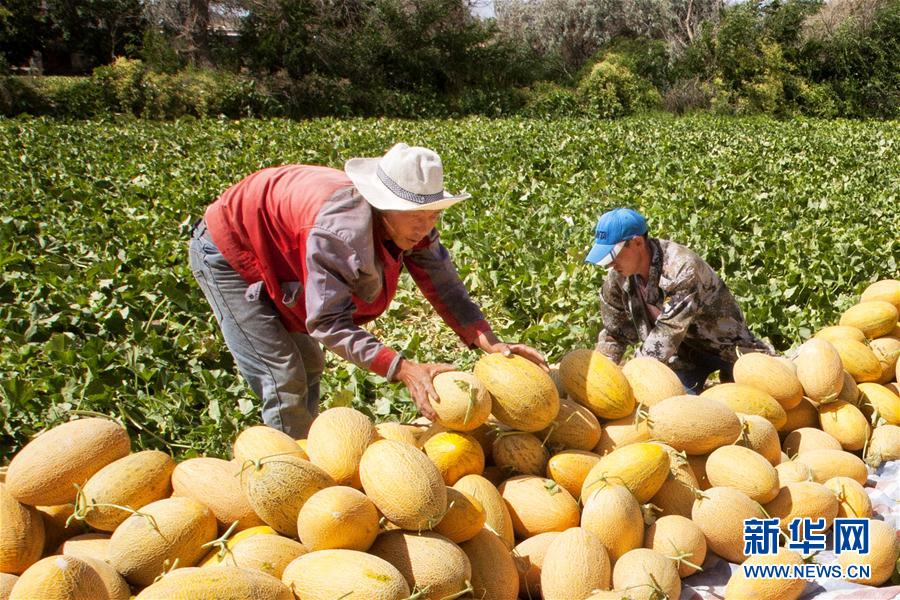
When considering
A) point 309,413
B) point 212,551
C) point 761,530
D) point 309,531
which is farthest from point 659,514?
point 309,413

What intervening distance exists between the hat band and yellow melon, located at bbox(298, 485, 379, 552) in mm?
1204

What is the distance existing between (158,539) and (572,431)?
1.53 meters

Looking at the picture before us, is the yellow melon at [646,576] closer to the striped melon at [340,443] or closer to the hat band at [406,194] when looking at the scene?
the striped melon at [340,443]

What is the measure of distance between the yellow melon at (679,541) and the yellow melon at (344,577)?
3.18 ft

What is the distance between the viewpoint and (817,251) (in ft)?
23.7

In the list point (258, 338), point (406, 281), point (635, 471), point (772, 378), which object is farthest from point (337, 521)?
point (406, 281)

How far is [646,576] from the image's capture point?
2232 mm

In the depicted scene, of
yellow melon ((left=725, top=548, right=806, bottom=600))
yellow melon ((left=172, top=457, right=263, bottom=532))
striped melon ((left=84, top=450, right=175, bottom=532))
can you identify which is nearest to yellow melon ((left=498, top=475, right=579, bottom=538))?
yellow melon ((left=725, top=548, right=806, bottom=600))

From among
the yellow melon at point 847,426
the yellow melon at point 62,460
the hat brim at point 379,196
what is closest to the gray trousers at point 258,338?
the hat brim at point 379,196

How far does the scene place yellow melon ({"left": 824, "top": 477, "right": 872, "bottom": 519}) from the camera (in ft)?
9.15

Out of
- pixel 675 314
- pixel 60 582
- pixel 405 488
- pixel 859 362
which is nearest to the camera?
pixel 60 582

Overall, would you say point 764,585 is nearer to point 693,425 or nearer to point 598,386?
point 693,425

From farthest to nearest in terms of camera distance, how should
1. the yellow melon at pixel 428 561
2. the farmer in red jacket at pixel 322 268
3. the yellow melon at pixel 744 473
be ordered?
1. the farmer in red jacket at pixel 322 268
2. the yellow melon at pixel 744 473
3. the yellow melon at pixel 428 561

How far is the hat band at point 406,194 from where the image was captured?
2.86 metres
